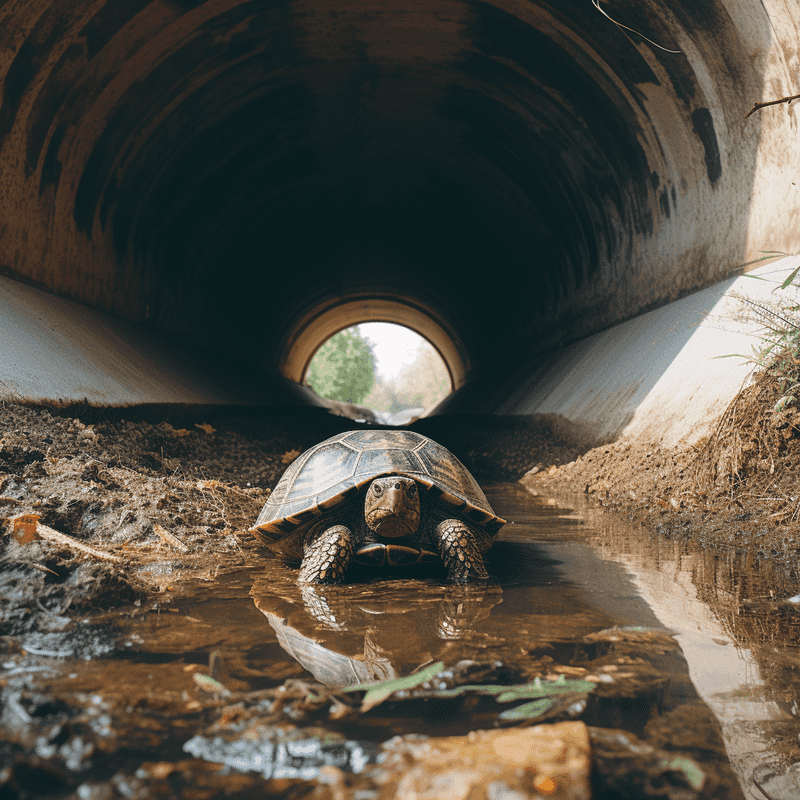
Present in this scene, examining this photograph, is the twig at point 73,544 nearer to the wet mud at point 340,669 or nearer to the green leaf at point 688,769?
the wet mud at point 340,669

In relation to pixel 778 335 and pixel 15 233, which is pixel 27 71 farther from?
pixel 778 335

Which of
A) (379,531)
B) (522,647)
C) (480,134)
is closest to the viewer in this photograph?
(522,647)

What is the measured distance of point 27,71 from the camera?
6.05 m

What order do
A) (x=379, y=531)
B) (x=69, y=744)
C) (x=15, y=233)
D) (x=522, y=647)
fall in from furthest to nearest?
(x=15, y=233)
(x=379, y=531)
(x=522, y=647)
(x=69, y=744)

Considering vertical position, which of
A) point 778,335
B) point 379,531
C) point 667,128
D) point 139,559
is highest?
point 667,128

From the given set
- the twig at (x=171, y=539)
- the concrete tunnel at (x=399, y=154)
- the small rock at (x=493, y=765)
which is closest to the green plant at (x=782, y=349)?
the concrete tunnel at (x=399, y=154)

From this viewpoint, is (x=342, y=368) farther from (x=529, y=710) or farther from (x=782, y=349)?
(x=529, y=710)

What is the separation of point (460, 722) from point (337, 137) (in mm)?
10626

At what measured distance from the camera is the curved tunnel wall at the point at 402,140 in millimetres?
6129

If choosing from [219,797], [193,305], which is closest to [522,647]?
[219,797]

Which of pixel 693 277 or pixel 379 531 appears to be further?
pixel 693 277

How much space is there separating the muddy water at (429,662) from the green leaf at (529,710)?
0.03 m

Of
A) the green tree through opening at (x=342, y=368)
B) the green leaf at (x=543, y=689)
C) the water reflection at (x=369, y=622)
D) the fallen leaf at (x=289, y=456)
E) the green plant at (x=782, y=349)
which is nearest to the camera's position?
the green leaf at (x=543, y=689)

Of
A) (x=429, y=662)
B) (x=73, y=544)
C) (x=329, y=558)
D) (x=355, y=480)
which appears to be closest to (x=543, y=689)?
(x=429, y=662)
